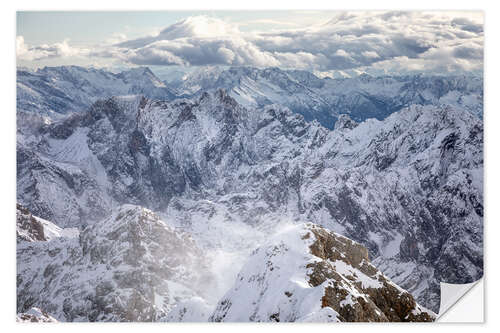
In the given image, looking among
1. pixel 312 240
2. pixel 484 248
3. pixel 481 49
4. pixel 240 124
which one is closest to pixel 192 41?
pixel 312 240

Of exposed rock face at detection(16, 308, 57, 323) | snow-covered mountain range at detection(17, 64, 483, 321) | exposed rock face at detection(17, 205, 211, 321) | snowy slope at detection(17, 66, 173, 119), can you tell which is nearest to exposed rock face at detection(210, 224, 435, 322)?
snow-covered mountain range at detection(17, 64, 483, 321)

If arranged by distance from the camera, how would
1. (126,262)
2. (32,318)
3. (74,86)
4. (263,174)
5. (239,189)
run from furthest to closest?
(263,174), (239,189), (74,86), (126,262), (32,318)

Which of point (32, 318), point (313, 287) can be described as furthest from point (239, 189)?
point (313, 287)

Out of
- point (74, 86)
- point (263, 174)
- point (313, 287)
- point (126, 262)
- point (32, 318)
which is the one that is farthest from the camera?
point (263, 174)

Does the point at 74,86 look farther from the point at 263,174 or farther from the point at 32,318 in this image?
the point at 32,318

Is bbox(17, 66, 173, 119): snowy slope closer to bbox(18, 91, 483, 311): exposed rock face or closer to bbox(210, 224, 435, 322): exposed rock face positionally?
bbox(18, 91, 483, 311): exposed rock face
